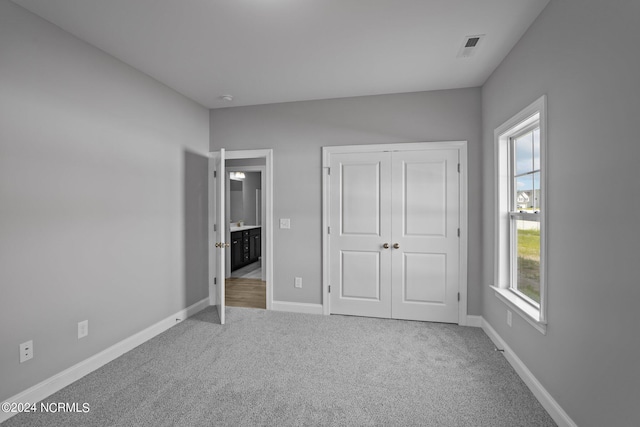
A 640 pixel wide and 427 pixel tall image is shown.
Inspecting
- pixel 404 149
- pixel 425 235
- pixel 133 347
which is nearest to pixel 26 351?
pixel 133 347

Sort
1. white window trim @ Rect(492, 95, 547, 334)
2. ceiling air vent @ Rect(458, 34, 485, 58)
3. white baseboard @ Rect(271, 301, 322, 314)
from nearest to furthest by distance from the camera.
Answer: white window trim @ Rect(492, 95, 547, 334), ceiling air vent @ Rect(458, 34, 485, 58), white baseboard @ Rect(271, 301, 322, 314)

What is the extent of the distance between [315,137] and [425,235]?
5.70 ft

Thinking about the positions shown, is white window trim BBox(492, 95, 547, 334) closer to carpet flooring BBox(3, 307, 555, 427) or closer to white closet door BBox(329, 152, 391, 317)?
carpet flooring BBox(3, 307, 555, 427)

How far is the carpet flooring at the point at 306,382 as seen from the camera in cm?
188

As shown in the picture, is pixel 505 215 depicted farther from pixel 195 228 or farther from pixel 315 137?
pixel 195 228

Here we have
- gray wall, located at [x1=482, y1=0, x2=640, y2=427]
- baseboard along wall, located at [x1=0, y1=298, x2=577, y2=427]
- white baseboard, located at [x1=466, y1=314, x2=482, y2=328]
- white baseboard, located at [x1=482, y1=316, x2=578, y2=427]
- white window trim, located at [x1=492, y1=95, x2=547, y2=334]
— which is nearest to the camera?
gray wall, located at [x1=482, y1=0, x2=640, y2=427]

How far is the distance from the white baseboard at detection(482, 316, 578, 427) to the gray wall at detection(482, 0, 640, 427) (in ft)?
0.16

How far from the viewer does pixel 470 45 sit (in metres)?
2.44

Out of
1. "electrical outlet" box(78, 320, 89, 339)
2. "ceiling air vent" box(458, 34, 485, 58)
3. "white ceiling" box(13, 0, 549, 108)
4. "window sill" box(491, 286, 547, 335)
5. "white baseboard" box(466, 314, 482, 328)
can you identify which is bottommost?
"white baseboard" box(466, 314, 482, 328)

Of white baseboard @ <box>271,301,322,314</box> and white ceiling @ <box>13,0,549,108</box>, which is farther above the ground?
white ceiling @ <box>13,0,549,108</box>

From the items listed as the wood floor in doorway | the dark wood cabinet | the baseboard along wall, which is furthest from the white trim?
the dark wood cabinet

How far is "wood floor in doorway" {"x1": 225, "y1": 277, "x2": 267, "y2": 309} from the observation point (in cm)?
418

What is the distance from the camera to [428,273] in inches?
136

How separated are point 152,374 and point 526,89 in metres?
3.56
